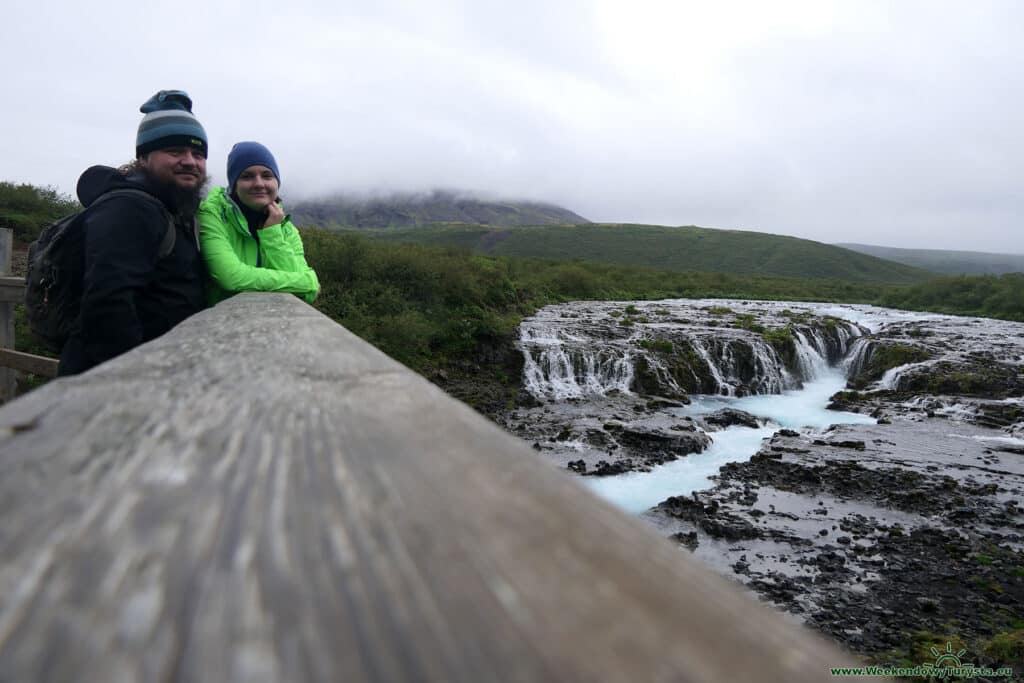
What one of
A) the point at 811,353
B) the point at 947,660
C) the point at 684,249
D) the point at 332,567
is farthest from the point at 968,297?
the point at 684,249

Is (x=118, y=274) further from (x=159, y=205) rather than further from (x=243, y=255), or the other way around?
(x=243, y=255)

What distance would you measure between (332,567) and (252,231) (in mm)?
3788

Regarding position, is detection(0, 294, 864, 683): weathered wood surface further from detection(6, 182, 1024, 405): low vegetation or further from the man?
detection(6, 182, 1024, 405): low vegetation

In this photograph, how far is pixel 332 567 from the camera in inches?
22.1

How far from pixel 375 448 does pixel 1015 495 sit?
1424 centimetres

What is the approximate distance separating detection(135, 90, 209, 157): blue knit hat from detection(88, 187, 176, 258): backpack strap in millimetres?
428

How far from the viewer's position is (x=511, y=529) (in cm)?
63

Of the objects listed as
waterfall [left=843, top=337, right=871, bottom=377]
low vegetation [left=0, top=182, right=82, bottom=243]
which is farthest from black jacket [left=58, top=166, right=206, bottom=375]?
waterfall [left=843, top=337, right=871, bottom=377]

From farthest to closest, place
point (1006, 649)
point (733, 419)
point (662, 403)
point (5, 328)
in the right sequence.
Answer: point (662, 403), point (733, 419), point (1006, 649), point (5, 328)

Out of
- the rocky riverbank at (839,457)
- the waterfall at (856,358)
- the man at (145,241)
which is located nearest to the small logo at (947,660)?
the rocky riverbank at (839,457)

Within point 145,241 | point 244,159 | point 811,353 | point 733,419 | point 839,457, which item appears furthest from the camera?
point 811,353

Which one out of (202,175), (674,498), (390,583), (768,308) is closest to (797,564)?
(674,498)

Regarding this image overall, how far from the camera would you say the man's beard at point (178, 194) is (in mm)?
3033

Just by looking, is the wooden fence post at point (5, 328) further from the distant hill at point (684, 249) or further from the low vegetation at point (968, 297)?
the distant hill at point (684, 249)
